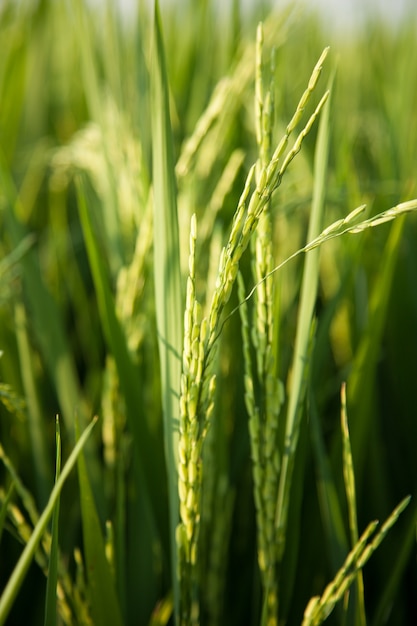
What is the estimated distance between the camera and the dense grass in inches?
16.9

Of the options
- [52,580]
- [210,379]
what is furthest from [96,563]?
[210,379]

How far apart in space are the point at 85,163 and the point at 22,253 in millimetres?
306

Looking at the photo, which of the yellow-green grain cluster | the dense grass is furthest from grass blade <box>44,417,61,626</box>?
the yellow-green grain cluster

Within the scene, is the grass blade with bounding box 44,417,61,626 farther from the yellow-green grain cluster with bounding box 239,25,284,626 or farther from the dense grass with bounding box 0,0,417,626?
the yellow-green grain cluster with bounding box 239,25,284,626

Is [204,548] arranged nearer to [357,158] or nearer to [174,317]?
[174,317]

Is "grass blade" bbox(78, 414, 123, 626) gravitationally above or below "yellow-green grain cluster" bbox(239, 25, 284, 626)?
below

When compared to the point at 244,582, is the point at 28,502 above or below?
above

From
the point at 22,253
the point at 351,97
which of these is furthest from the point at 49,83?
the point at 22,253

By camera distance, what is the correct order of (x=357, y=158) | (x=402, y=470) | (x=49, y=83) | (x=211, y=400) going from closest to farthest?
(x=211, y=400) < (x=402, y=470) < (x=357, y=158) < (x=49, y=83)

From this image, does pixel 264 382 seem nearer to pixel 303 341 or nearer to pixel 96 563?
pixel 303 341

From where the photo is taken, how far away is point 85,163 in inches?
35.0

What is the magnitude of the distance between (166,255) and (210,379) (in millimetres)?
127

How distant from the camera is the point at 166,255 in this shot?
0.49 metres

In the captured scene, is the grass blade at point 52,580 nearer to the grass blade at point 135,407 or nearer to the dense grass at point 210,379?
the dense grass at point 210,379
